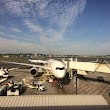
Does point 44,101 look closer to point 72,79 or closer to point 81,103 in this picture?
point 81,103

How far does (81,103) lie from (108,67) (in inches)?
781

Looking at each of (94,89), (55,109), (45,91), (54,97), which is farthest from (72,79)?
(55,109)

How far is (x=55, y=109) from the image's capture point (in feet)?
85.2

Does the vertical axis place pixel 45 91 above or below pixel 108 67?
below

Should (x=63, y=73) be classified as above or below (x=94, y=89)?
above

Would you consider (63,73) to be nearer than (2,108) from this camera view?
No

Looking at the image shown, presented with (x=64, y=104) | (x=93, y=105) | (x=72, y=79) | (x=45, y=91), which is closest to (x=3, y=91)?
(x=45, y=91)

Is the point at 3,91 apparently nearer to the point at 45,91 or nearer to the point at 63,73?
the point at 45,91

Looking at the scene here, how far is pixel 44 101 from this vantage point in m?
28.6

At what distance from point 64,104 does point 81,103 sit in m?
2.52

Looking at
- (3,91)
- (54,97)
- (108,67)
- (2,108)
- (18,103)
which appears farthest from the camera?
(108,67)

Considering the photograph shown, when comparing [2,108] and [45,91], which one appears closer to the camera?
[2,108]

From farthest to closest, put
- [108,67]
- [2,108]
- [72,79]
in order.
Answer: [72,79] < [108,67] < [2,108]

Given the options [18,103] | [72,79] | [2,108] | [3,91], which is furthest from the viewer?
[72,79]
